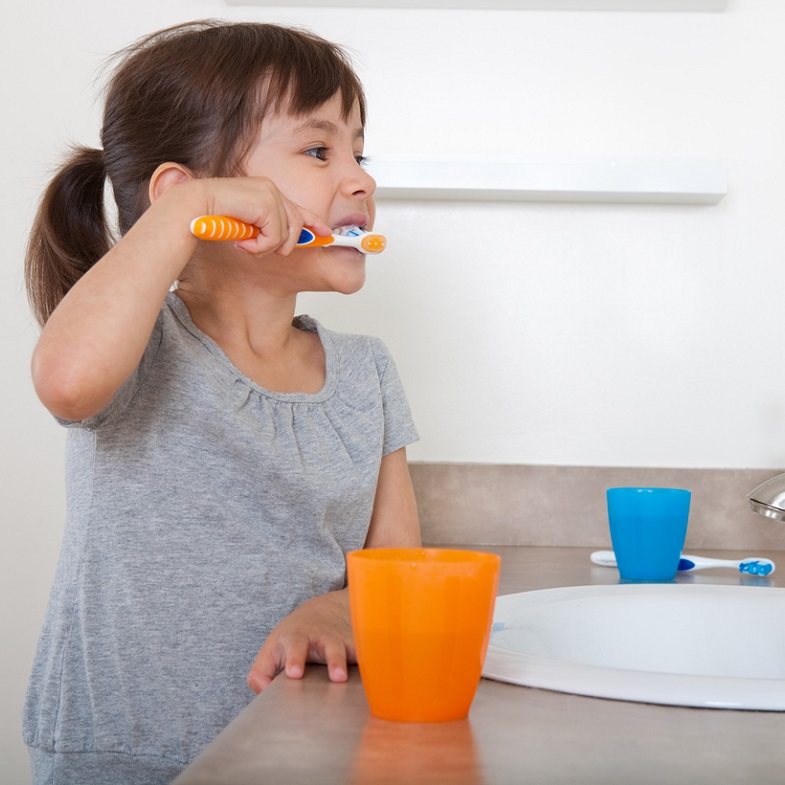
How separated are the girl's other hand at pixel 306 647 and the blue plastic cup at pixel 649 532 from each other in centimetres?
39

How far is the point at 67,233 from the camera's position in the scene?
0.99 m

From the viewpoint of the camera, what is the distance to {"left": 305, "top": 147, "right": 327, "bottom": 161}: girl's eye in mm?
943

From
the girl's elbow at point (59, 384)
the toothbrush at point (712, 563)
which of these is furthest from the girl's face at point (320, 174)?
the toothbrush at point (712, 563)

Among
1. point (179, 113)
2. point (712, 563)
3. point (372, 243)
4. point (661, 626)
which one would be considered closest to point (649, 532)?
point (712, 563)

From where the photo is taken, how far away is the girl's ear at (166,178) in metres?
0.94

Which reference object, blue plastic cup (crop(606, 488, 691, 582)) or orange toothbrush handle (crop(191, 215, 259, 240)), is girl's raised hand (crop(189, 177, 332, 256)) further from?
blue plastic cup (crop(606, 488, 691, 582))

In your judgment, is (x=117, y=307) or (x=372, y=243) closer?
(x=117, y=307)

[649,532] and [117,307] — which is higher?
[117,307]

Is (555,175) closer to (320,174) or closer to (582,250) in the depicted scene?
(582,250)

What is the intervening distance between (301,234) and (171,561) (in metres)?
0.32

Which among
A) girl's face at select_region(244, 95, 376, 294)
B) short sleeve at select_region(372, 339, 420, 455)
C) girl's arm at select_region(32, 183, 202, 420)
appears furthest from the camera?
short sleeve at select_region(372, 339, 420, 455)

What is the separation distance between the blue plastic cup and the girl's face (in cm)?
37

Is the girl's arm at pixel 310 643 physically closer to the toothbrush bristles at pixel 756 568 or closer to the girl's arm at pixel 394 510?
the girl's arm at pixel 394 510

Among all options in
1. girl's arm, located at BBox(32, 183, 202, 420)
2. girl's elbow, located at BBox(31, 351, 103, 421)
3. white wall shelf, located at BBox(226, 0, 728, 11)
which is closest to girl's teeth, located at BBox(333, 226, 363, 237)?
girl's arm, located at BBox(32, 183, 202, 420)
